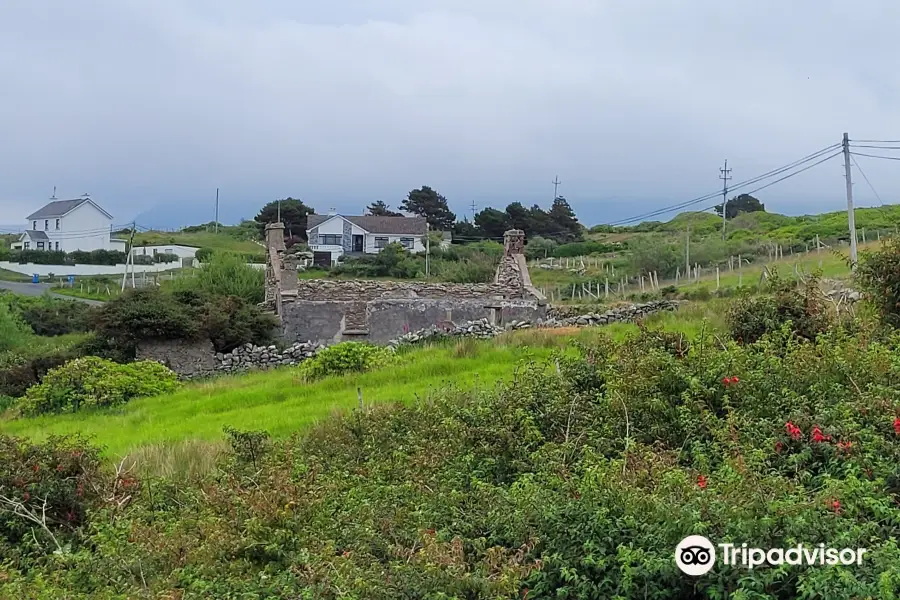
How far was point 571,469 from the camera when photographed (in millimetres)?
7242

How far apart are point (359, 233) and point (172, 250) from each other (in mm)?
17690

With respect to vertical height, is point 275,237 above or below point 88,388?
above

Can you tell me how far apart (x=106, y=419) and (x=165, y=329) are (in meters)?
9.16

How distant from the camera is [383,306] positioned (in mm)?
26984

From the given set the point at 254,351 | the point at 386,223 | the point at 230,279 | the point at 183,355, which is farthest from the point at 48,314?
the point at 386,223

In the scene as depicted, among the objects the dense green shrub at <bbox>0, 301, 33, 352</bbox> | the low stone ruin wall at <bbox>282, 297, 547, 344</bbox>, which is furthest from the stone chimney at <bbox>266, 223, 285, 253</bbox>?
the dense green shrub at <bbox>0, 301, 33, 352</bbox>

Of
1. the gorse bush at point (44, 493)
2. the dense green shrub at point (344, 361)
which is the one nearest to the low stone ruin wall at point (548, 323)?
the dense green shrub at point (344, 361)

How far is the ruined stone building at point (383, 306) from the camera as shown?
88.7 ft

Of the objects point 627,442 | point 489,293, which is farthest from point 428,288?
point 627,442

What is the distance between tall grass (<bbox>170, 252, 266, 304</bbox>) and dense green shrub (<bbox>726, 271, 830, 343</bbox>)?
25362 millimetres

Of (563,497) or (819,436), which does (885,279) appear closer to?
(819,436)

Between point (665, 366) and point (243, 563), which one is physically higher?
point (665, 366)

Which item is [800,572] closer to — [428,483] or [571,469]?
[571,469]

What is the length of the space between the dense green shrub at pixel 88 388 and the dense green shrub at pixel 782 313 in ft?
41.4
